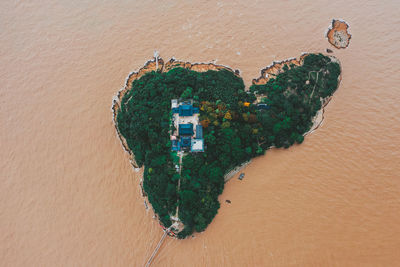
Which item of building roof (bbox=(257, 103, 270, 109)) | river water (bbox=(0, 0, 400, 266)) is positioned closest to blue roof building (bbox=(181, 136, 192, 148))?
river water (bbox=(0, 0, 400, 266))

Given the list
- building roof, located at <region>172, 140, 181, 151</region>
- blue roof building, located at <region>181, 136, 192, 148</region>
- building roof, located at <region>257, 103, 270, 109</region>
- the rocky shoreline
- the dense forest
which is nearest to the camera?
the dense forest

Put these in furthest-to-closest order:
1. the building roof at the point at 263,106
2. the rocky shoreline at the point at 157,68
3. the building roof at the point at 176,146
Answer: the rocky shoreline at the point at 157,68 → the building roof at the point at 263,106 → the building roof at the point at 176,146

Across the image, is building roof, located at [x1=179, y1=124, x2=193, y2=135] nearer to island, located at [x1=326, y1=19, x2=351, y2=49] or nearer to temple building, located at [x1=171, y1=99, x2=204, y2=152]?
temple building, located at [x1=171, y1=99, x2=204, y2=152]

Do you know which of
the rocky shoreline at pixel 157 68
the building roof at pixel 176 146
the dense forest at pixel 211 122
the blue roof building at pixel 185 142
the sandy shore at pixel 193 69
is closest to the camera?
the dense forest at pixel 211 122

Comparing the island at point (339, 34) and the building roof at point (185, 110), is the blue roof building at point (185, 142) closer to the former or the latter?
the building roof at point (185, 110)

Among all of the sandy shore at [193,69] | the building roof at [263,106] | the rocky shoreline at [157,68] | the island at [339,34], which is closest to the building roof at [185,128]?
the sandy shore at [193,69]

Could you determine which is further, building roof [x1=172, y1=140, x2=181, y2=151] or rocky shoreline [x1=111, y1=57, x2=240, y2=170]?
rocky shoreline [x1=111, y1=57, x2=240, y2=170]

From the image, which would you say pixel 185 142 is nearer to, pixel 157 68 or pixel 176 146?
pixel 176 146

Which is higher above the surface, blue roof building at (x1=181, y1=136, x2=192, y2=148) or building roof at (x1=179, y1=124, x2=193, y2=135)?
building roof at (x1=179, y1=124, x2=193, y2=135)
